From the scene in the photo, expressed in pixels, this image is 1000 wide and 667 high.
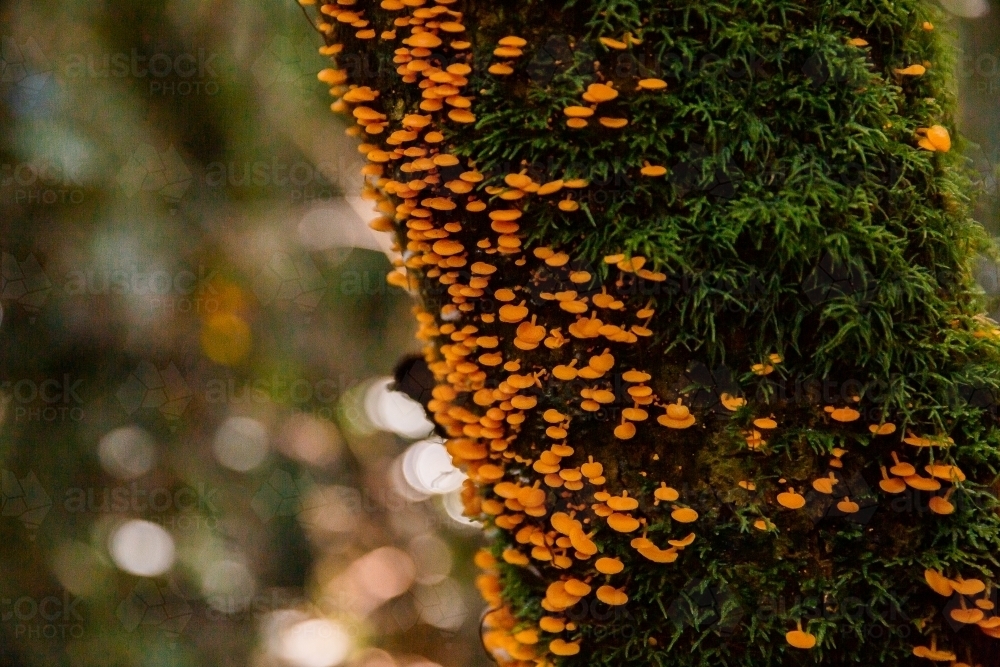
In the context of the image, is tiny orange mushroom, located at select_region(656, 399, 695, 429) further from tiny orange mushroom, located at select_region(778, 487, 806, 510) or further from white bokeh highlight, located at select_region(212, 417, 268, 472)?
white bokeh highlight, located at select_region(212, 417, 268, 472)

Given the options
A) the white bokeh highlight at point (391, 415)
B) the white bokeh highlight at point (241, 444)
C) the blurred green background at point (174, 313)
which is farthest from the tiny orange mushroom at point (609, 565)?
the white bokeh highlight at point (391, 415)

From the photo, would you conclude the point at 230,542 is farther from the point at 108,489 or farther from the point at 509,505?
the point at 509,505

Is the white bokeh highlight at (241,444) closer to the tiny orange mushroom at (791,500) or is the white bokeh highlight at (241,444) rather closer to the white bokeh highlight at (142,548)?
the white bokeh highlight at (142,548)

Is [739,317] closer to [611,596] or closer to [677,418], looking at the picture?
[677,418]

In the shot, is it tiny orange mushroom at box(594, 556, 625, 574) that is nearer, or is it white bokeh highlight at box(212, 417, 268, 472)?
tiny orange mushroom at box(594, 556, 625, 574)

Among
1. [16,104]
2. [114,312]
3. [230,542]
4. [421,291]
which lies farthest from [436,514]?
[421,291]

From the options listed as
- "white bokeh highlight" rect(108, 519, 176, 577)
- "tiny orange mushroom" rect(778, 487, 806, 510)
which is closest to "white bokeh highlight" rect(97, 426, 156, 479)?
"white bokeh highlight" rect(108, 519, 176, 577)

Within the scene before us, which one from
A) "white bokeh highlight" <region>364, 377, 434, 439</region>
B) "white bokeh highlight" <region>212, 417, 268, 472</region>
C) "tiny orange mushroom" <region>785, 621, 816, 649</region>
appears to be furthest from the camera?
"white bokeh highlight" <region>364, 377, 434, 439</region>
